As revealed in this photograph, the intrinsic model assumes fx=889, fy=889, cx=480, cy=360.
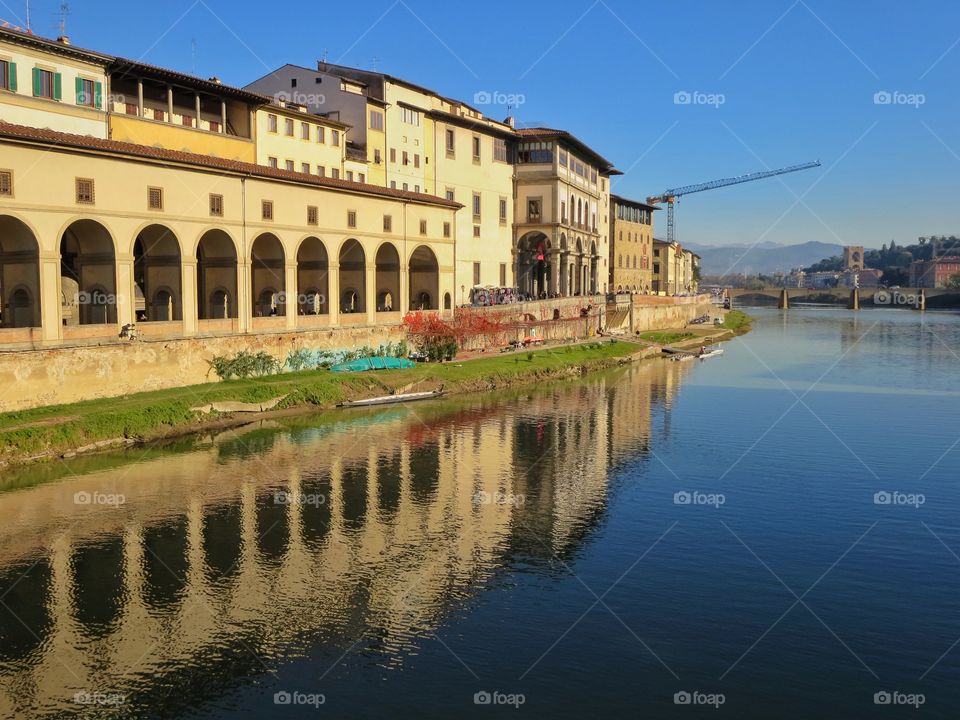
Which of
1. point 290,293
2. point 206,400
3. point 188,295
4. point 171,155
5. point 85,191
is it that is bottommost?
point 206,400

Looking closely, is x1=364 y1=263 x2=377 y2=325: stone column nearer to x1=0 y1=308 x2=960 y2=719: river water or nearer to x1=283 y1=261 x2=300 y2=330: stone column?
x1=283 y1=261 x2=300 y2=330: stone column

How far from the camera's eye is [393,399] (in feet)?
168

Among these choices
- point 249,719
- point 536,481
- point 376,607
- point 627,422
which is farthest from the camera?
point 627,422

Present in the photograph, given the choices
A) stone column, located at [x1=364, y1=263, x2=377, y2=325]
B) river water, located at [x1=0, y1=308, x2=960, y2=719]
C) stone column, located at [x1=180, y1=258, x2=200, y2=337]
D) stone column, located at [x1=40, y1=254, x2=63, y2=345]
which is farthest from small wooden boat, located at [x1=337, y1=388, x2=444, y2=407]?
stone column, located at [x1=40, y1=254, x2=63, y2=345]

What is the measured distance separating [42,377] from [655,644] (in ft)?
94.0

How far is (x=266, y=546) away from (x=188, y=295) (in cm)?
2263

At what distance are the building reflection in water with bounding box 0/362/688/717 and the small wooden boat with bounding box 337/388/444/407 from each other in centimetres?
548

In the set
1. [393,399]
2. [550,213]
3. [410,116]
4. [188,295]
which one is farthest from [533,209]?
[188,295]

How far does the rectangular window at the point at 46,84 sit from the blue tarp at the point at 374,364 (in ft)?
67.8

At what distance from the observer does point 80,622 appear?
66.6 feet

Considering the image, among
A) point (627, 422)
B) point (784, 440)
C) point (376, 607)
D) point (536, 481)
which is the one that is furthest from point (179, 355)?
point (784, 440)

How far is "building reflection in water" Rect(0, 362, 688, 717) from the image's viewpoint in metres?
19.0

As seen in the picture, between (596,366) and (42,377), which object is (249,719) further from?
(596,366)

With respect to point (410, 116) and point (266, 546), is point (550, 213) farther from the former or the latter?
point (266, 546)
